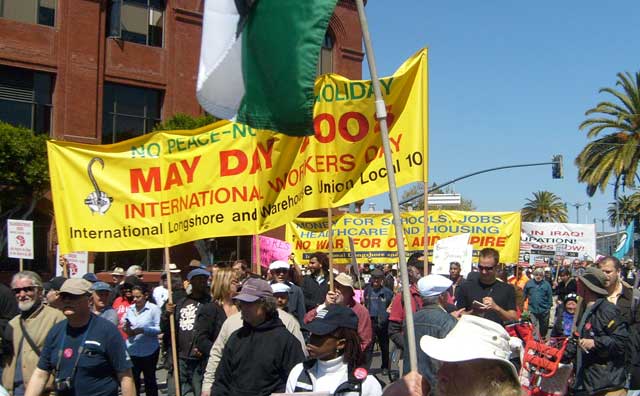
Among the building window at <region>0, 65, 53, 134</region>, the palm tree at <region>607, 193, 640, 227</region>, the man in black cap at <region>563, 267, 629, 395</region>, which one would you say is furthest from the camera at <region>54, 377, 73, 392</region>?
the palm tree at <region>607, 193, 640, 227</region>

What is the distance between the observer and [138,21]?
2942 cm

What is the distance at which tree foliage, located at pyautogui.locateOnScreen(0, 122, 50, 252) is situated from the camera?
22.8 m

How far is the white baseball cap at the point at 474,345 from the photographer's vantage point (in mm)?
2443

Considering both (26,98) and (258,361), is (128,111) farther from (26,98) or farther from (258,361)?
(258,361)

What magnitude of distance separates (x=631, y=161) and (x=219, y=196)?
1308 inches

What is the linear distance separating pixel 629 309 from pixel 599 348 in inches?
24.7

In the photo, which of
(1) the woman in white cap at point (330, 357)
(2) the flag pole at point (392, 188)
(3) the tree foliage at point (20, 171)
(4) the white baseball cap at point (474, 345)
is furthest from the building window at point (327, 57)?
(4) the white baseball cap at point (474, 345)

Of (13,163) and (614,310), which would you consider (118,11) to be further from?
(614,310)

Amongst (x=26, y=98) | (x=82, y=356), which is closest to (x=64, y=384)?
(x=82, y=356)

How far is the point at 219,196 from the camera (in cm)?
826

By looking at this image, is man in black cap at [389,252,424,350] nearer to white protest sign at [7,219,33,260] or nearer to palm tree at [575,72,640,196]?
white protest sign at [7,219,33,260]

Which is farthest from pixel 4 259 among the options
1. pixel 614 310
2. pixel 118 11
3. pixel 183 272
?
pixel 614 310

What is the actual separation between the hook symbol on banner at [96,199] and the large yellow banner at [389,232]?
7922 mm

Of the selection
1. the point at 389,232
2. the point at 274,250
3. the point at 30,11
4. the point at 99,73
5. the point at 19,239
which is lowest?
the point at 274,250
